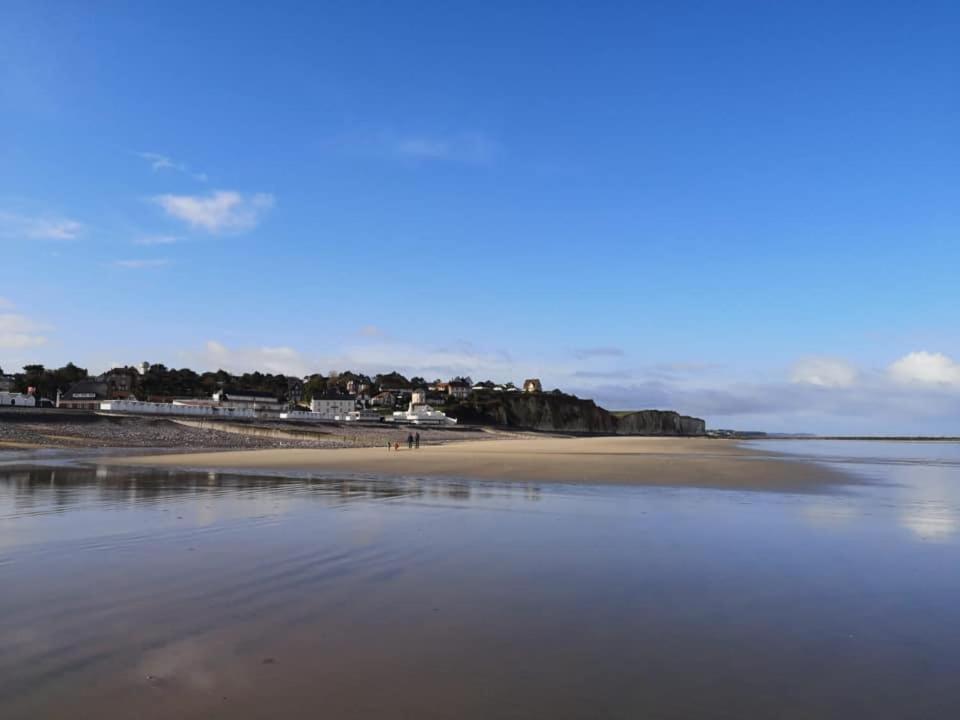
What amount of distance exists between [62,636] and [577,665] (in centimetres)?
429

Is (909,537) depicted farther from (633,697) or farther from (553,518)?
(633,697)

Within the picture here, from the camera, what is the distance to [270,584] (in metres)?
7.62

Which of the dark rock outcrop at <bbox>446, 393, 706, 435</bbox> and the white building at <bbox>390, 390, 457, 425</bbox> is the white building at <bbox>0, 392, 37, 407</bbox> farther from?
the dark rock outcrop at <bbox>446, 393, 706, 435</bbox>

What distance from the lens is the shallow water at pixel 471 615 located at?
453cm

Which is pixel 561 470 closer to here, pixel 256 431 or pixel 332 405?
pixel 256 431

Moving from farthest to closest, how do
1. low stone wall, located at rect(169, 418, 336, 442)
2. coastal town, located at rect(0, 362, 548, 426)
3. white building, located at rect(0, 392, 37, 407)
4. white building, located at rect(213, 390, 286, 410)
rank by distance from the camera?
white building, located at rect(213, 390, 286, 410), coastal town, located at rect(0, 362, 548, 426), white building, located at rect(0, 392, 37, 407), low stone wall, located at rect(169, 418, 336, 442)

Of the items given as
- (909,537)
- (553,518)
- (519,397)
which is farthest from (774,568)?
(519,397)

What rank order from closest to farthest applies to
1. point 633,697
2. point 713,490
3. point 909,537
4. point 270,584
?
point 633,697
point 270,584
point 909,537
point 713,490

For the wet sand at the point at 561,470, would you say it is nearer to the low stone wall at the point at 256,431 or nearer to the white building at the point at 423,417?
the low stone wall at the point at 256,431

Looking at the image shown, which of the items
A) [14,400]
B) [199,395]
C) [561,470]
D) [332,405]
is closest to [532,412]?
[332,405]

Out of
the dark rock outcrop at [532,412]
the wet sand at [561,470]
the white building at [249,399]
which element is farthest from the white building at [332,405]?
the wet sand at [561,470]

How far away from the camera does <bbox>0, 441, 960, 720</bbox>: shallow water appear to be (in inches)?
178

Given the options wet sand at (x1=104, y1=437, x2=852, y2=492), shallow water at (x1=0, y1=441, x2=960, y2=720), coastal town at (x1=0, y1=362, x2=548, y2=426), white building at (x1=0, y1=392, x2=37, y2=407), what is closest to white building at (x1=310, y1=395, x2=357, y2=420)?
coastal town at (x1=0, y1=362, x2=548, y2=426)

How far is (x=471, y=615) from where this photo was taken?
21.3ft
